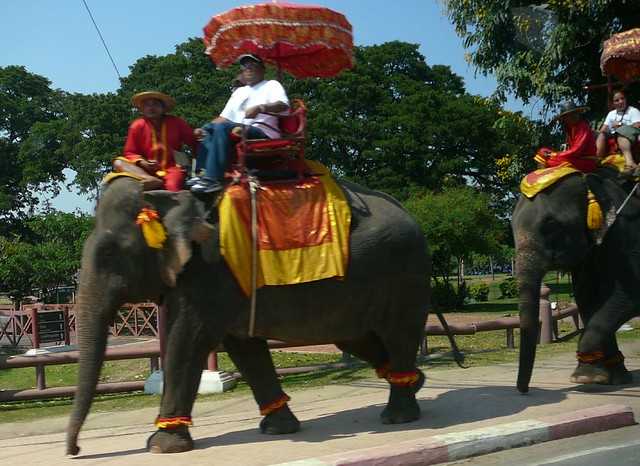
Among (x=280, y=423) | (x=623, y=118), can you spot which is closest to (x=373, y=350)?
(x=280, y=423)

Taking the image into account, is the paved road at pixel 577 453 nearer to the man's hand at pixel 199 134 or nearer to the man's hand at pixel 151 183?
the man's hand at pixel 151 183

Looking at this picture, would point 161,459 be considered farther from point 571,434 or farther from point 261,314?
point 571,434

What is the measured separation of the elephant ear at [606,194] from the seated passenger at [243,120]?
145 inches

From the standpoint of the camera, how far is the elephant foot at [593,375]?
9117 millimetres

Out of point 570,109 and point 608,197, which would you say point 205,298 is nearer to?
point 570,109

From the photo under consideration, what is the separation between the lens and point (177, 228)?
21.2 feet

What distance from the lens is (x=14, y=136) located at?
53.8 meters

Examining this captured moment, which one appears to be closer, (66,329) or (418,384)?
(418,384)

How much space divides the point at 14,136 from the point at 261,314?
5082 centimetres

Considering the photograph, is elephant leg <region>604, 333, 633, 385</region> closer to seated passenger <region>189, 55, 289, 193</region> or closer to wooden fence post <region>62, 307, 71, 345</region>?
seated passenger <region>189, 55, 289, 193</region>

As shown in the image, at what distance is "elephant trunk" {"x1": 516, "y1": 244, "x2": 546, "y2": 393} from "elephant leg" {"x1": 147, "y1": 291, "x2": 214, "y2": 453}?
11.2 feet

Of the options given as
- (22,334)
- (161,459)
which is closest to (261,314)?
(161,459)

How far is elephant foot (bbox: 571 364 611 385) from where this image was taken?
359 inches

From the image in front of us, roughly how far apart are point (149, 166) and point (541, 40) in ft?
45.8
